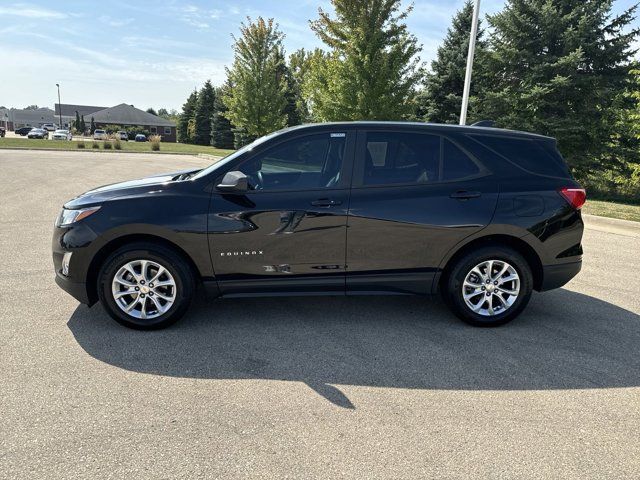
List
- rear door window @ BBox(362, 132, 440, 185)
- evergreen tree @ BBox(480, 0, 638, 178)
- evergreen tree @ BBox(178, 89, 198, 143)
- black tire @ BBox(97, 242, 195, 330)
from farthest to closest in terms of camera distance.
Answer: evergreen tree @ BBox(178, 89, 198, 143) < evergreen tree @ BBox(480, 0, 638, 178) < rear door window @ BBox(362, 132, 440, 185) < black tire @ BBox(97, 242, 195, 330)

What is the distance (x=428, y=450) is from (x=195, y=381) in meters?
1.63

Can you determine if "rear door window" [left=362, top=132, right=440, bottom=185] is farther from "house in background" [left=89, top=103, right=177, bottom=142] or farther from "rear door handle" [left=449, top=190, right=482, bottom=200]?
"house in background" [left=89, top=103, right=177, bottom=142]

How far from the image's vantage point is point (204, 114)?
194ft

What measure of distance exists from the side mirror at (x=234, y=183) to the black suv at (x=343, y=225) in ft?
0.04

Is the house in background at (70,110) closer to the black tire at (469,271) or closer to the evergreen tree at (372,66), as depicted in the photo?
the evergreen tree at (372,66)

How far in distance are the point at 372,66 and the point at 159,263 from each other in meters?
14.6

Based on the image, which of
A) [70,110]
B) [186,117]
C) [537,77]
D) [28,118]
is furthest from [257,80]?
[28,118]

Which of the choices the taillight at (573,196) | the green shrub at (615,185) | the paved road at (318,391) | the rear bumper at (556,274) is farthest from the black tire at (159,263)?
the green shrub at (615,185)

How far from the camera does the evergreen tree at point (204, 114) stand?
58.5 metres

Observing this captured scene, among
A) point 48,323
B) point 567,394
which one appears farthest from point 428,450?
point 48,323

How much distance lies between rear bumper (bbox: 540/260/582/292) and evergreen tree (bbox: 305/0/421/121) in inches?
521

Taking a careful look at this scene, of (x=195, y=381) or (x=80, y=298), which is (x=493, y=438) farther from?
(x=80, y=298)

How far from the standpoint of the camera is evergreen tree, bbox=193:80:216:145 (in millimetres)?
58469

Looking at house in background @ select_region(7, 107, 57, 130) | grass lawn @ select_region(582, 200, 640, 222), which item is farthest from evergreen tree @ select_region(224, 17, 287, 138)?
house in background @ select_region(7, 107, 57, 130)
